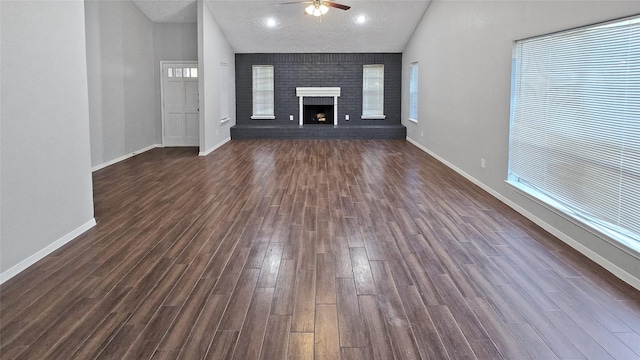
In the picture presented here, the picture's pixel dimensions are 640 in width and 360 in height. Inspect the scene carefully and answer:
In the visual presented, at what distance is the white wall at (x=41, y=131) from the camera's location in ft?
10.9

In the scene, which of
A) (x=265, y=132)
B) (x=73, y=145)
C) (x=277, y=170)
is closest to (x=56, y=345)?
(x=73, y=145)

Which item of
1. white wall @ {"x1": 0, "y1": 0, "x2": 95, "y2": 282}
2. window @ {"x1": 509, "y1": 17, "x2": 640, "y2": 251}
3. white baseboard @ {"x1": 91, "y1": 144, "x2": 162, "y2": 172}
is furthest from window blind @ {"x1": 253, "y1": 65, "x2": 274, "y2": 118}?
white wall @ {"x1": 0, "y1": 0, "x2": 95, "y2": 282}

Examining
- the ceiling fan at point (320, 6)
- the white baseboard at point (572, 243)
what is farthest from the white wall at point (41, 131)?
the ceiling fan at point (320, 6)

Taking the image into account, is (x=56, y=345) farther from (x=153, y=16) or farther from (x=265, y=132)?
(x=265, y=132)

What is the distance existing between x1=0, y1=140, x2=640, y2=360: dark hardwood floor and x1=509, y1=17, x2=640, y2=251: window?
372 mm

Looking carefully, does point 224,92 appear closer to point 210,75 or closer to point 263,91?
point 263,91

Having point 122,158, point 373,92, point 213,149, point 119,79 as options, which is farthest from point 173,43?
point 373,92

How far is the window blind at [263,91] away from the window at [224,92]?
125 cm

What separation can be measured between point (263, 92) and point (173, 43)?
3.21 meters

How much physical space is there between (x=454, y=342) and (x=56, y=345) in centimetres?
194

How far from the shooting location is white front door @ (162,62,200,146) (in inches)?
418

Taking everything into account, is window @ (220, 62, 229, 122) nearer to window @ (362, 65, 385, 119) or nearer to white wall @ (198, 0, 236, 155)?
white wall @ (198, 0, 236, 155)

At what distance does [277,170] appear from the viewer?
7855 millimetres

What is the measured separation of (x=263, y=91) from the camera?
13.2 metres
